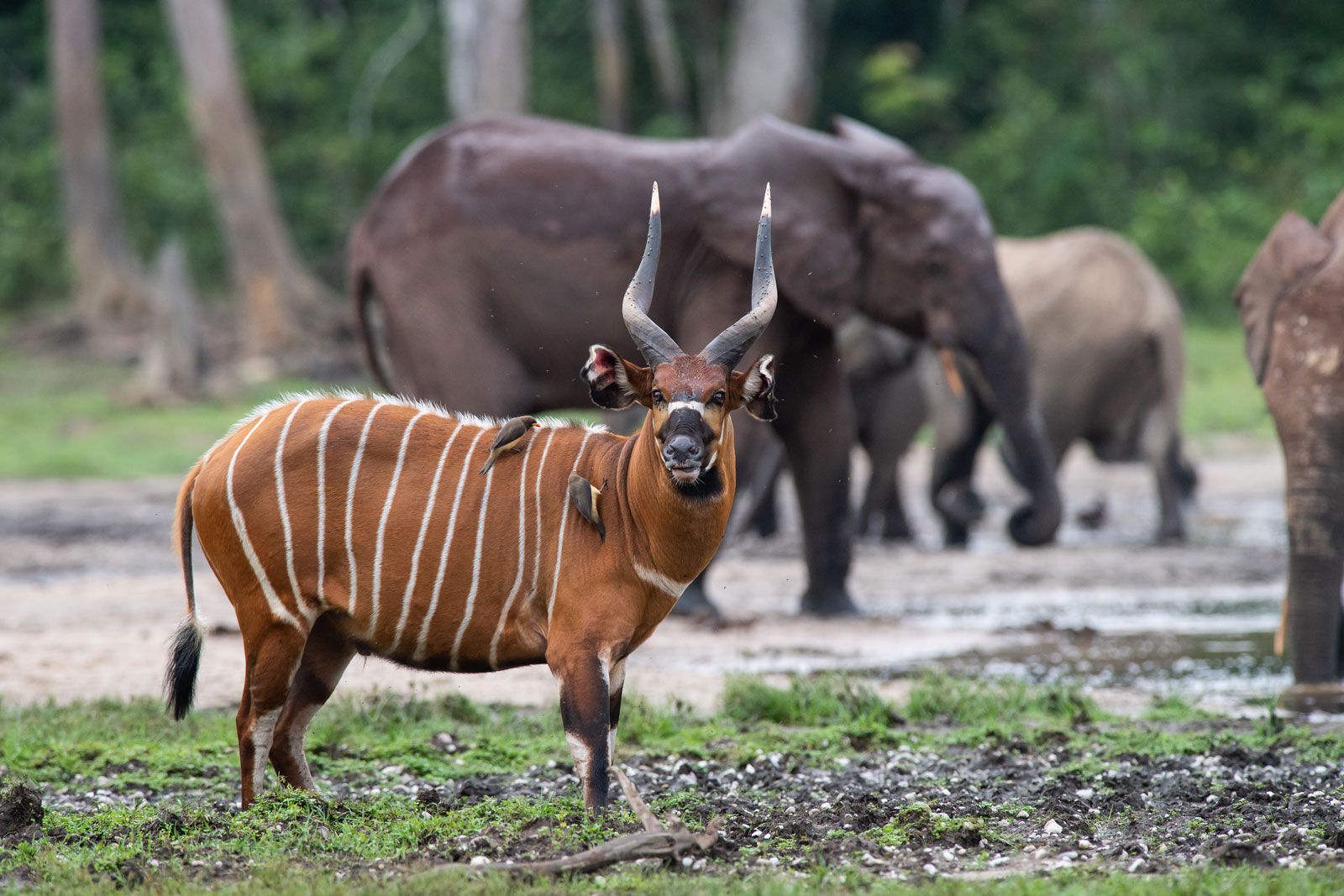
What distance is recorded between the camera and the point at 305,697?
5809mm

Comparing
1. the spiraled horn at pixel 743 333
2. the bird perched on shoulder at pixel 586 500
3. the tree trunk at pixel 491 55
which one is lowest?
the bird perched on shoulder at pixel 586 500

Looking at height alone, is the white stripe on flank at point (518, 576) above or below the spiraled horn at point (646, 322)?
below

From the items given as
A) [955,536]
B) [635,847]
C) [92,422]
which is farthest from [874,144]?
[92,422]

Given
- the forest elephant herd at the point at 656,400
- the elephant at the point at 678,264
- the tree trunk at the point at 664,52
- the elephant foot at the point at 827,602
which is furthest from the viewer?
the tree trunk at the point at 664,52

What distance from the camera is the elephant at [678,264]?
9.52 meters

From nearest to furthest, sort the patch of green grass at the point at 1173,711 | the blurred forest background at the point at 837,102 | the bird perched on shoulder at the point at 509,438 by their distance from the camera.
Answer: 1. the bird perched on shoulder at the point at 509,438
2. the patch of green grass at the point at 1173,711
3. the blurred forest background at the point at 837,102

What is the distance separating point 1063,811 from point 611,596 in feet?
5.52

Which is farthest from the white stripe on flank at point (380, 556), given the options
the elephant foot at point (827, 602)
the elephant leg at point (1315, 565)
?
the elephant foot at point (827, 602)

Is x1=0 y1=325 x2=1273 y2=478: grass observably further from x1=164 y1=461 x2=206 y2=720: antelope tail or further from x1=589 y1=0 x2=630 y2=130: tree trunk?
x1=164 y1=461 x2=206 y2=720: antelope tail

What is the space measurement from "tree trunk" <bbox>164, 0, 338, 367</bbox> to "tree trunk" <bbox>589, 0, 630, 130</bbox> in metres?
5.65

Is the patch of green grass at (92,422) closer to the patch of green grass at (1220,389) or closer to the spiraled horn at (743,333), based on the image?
the patch of green grass at (1220,389)

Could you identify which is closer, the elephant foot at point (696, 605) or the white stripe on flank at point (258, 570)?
the white stripe on flank at point (258, 570)

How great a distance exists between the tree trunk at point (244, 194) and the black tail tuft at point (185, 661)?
17.5 meters

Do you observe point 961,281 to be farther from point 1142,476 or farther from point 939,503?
point 1142,476
